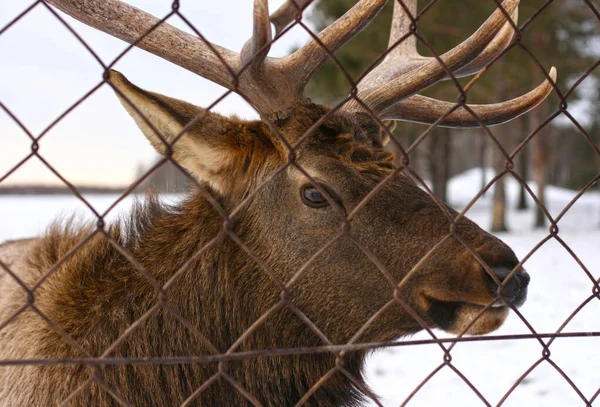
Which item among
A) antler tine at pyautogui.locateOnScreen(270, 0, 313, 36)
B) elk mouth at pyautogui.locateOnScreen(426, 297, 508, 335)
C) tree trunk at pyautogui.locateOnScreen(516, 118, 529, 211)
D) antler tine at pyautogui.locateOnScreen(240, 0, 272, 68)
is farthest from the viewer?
tree trunk at pyautogui.locateOnScreen(516, 118, 529, 211)

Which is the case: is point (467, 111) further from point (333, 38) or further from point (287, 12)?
point (287, 12)

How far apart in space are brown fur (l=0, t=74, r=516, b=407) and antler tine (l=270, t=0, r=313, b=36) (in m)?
0.72

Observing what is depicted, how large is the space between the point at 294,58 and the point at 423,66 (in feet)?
2.25

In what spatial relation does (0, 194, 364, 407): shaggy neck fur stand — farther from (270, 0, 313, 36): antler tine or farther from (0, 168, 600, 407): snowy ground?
(270, 0, 313, 36): antler tine

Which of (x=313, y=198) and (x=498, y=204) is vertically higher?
(x=498, y=204)

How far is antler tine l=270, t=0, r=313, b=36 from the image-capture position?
1521 mm

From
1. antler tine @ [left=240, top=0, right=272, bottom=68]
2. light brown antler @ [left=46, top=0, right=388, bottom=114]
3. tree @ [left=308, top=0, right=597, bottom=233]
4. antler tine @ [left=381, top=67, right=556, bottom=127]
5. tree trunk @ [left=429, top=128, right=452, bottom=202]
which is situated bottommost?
antler tine @ [left=240, top=0, right=272, bottom=68]

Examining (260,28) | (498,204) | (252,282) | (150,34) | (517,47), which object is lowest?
(252,282)

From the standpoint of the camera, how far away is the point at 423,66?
274cm

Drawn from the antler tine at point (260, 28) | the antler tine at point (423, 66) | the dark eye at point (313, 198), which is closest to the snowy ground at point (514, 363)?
the dark eye at point (313, 198)

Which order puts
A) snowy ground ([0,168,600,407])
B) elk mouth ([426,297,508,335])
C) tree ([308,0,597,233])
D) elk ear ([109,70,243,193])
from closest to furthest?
elk ear ([109,70,243,193]) < elk mouth ([426,297,508,335]) < snowy ground ([0,168,600,407]) < tree ([308,0,597,233])

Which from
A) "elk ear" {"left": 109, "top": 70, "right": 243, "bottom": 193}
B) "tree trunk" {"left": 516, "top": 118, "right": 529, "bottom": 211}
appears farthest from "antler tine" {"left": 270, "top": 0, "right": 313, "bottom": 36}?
"tree trunk" {"left": 516, "top": 118, "right": 529, "bottom": 211}

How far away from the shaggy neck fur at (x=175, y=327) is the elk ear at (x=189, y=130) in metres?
0.23

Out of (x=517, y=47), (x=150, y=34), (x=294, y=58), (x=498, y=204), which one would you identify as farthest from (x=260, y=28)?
(x=498, y=204)
